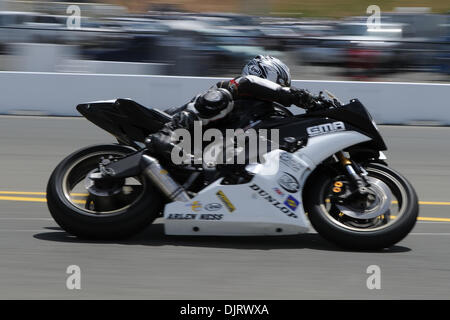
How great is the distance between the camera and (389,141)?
11227 millimetres

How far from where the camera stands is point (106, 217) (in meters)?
5.42

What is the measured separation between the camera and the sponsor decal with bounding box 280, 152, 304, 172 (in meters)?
5.36

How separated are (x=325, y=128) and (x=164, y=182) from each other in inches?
44.2

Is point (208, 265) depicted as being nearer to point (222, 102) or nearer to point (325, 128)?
point (222, 102)

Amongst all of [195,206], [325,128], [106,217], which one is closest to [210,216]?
[195,206]

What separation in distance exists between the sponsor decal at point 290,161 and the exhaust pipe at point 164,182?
678 mm

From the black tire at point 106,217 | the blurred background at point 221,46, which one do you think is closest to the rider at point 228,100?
the black tire at point 106,217

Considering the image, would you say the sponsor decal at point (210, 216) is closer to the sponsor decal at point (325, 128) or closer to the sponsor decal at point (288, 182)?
the sponsor decal at point (288, 182)

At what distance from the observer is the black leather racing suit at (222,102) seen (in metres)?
5.34

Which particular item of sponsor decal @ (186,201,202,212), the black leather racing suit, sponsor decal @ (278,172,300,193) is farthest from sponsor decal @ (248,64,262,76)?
sponsor decal @ (186,201,202,212)

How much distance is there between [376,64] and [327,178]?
8283 mm

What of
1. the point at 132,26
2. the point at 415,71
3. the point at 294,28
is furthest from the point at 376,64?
the point at 132,26

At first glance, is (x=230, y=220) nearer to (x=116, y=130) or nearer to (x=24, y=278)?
Answer: (x=116, y=130)

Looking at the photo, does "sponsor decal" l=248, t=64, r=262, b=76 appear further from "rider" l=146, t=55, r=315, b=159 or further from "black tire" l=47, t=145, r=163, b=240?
"black tire" l=47, t=145, r=163, b=240
